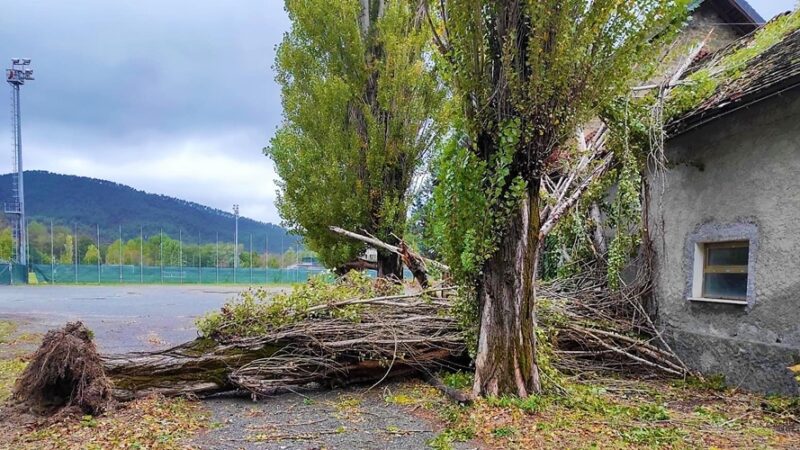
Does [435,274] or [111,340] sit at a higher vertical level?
[435,274]

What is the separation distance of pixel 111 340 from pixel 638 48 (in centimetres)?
1085

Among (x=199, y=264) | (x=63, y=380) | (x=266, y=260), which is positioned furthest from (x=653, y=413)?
(x=266, y=260)

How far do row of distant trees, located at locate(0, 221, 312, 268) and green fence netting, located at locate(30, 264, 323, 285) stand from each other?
3.15 meters

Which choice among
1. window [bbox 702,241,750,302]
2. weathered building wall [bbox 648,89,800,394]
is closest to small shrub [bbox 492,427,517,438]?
weathered building wall [bbox 648,89,800,394]

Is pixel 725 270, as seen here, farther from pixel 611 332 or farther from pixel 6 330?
pixel 6 330

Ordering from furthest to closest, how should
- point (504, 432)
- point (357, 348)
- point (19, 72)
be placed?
point (19, 72), point (357, 348), point (504, 432)

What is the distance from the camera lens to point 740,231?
6270mm

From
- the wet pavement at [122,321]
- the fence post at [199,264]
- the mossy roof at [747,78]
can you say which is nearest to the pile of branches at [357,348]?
the mossy roof at [747,78]

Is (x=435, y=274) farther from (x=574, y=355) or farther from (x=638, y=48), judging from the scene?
(x=638, y=48)

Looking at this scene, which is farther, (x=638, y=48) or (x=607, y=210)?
→ (x=607, y=210)

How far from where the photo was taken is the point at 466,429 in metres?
4.68

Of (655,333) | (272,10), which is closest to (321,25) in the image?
(272,10)

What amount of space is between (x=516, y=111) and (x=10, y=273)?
4361 centimetres

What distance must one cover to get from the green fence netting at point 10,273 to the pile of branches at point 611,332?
1661 inches
